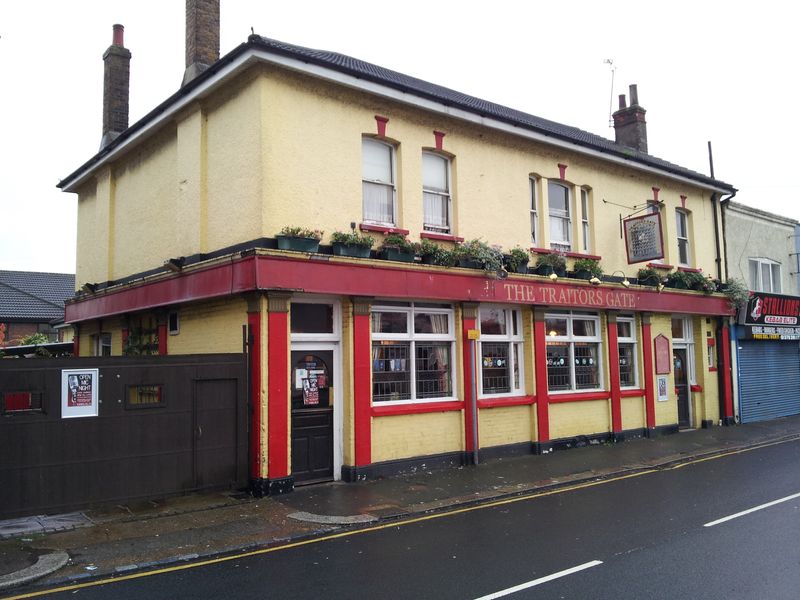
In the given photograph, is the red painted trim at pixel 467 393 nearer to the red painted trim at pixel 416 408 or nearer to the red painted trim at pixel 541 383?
the red painted trim at pixel 416 408

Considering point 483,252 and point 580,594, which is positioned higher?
point 483,252

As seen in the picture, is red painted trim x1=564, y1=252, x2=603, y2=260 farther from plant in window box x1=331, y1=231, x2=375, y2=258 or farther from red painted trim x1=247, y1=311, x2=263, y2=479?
red painted trim x1=247, y1=311, x2=263, y2=479

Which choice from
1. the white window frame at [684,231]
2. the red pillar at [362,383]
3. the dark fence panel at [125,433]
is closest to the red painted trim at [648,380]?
the white window frame at [684,231]

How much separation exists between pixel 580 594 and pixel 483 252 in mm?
8349

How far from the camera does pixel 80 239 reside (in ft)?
63.3

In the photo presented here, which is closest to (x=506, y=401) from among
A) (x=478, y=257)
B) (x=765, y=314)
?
(x=478, y=257)

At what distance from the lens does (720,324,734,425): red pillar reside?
2033 centimetres

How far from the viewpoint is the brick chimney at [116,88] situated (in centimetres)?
1788

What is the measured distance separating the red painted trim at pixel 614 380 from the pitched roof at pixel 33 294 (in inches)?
1221

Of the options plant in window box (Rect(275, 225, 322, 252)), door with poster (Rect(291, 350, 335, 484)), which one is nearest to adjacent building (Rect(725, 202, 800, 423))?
door with poster (Rect(291, 350, 335, 484))

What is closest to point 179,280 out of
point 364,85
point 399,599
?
point 364,85

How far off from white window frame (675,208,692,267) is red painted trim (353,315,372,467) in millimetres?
12215

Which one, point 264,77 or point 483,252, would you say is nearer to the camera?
point 264,77

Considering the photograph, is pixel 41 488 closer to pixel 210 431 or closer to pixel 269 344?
pixel 210 431
